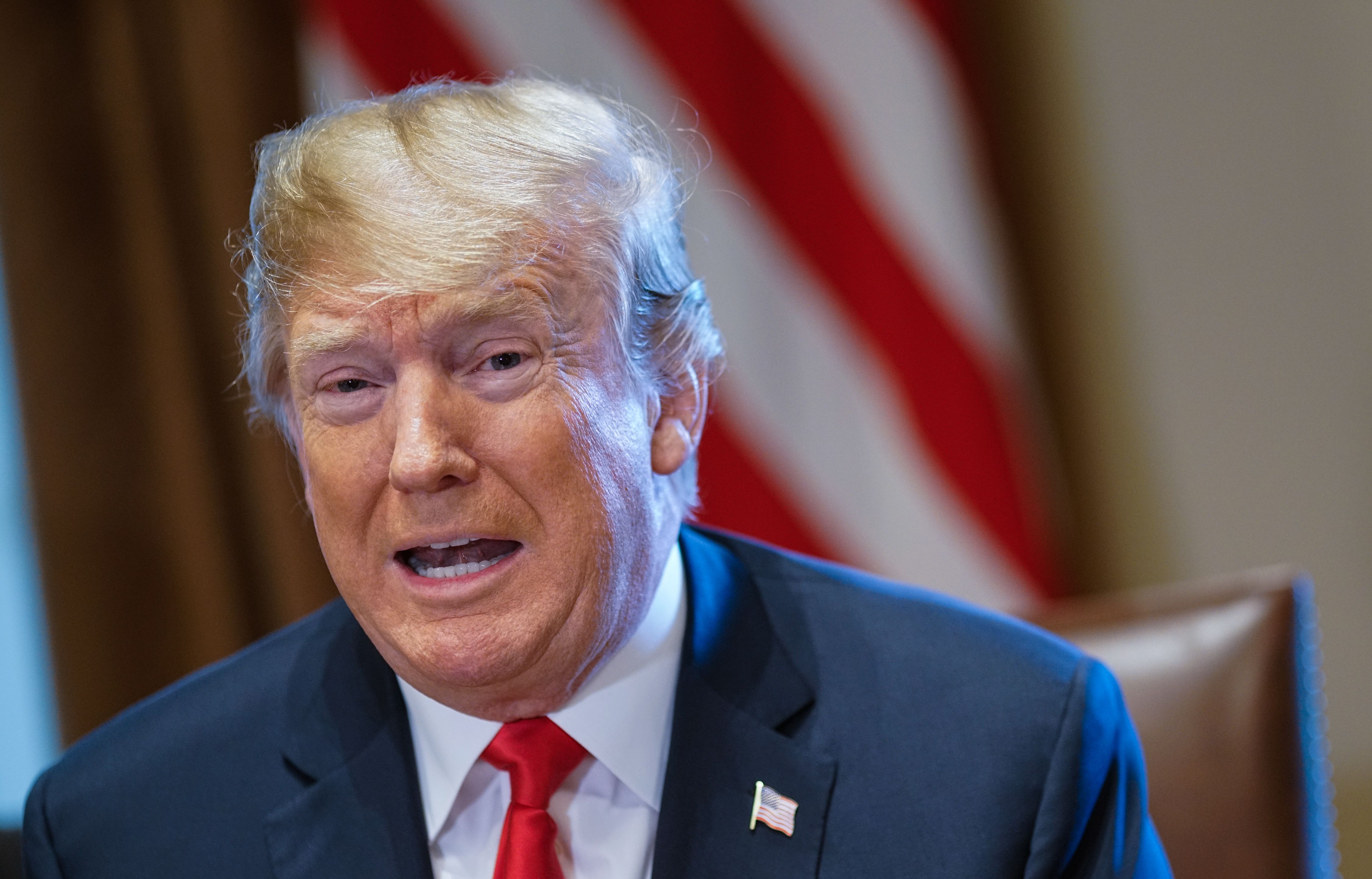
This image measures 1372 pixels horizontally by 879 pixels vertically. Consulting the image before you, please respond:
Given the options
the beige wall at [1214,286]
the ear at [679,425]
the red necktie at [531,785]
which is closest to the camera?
the red necktie at [531,785]

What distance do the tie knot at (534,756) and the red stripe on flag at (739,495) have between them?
4.86ft

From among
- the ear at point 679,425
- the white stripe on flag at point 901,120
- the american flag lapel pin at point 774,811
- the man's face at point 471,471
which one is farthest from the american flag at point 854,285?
the man's face at point 471,471

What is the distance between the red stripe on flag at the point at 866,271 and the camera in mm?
2936

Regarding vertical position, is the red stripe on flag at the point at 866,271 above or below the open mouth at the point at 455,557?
above

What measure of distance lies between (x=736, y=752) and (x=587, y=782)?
0.17 meters

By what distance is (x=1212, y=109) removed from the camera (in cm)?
291

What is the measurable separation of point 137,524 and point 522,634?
177 centimetres

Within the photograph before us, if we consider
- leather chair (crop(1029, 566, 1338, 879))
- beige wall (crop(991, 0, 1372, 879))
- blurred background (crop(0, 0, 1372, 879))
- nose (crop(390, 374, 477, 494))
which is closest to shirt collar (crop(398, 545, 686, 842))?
nose (crop(390, 374, 477, 494))

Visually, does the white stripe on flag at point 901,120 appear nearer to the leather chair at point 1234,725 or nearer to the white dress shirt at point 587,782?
the leather chair at point 1234,725

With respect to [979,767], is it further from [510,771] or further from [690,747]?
[510,771]

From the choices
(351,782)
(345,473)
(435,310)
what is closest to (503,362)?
(435,310)

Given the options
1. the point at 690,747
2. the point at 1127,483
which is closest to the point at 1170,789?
the point at 690,747

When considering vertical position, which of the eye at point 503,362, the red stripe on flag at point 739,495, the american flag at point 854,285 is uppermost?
the american flag at point 854,285

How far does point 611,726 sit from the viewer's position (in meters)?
1.47
